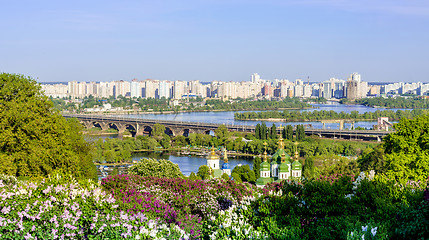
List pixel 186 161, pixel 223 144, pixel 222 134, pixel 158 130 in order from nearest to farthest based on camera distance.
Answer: pixel 186 161
pixel 223 144
pixel 222 134
pixel 158 130

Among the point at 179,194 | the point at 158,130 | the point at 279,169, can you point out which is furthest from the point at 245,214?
the point at 158,130

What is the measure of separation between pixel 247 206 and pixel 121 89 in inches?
3339

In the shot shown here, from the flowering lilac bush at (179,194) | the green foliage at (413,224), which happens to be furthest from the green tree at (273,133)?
the green foliage at (413,224)

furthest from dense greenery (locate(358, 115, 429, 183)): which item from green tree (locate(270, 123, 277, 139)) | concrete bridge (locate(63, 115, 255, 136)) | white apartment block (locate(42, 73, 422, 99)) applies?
white apartment block (locate(42, 73, 422, 99))

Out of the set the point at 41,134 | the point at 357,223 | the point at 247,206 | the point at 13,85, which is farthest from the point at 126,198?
the point at 13,85

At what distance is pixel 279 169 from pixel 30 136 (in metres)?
4.42

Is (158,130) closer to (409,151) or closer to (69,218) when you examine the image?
(409,151)

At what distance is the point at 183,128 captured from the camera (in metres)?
28.6

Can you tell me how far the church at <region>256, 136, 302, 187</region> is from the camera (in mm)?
8992

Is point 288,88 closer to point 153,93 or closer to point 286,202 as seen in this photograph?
point 153,93

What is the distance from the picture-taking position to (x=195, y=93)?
3474 inches

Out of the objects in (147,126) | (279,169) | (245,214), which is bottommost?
(147,126)

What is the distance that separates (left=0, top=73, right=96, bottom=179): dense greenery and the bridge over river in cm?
1895

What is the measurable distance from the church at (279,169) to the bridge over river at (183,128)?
14.9 meters
